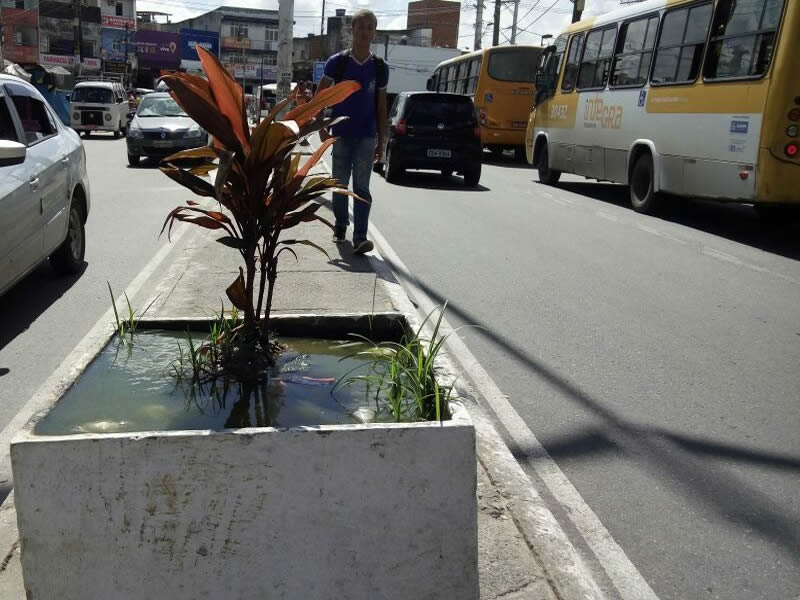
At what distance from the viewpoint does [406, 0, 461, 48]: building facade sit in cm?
10044

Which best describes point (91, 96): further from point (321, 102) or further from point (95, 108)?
point (321, 102)

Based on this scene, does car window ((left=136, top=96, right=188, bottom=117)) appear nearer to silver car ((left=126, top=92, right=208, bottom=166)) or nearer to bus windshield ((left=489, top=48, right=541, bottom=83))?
silver car ((left=126, top=92, right=208, bottom=166))

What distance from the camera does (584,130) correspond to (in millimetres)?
15391

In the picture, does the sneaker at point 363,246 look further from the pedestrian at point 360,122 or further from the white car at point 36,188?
the white car at point 36,188

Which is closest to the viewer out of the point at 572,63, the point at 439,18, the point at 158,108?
the point at 572,63

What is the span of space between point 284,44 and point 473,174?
7.18 meters

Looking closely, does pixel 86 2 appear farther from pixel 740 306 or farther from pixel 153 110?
pixel 740 306

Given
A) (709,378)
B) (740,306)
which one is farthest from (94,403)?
(740,306)

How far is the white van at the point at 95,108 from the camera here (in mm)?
31188

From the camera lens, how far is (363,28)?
24.4ft

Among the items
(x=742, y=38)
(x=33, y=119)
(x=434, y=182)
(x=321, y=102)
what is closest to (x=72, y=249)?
(x=33, y=119)

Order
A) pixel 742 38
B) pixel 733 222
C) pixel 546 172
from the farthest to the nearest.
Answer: pixel 546 172
pixel 733 222
pixel 742 38

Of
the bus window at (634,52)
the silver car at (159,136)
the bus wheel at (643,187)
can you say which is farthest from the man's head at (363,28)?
the silver car at (159,136)

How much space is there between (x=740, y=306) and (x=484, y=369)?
2925 millimetres
